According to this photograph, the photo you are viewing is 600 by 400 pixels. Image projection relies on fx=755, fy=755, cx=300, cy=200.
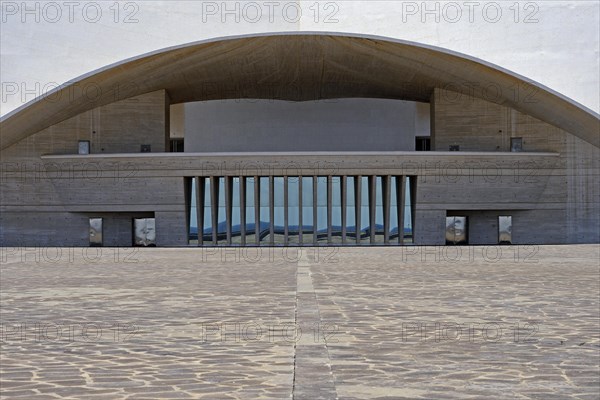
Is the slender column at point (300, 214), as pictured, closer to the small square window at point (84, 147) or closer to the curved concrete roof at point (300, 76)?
the curved concrete roof at point (300, 76)

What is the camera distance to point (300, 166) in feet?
96.4

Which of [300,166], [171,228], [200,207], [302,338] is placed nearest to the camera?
[302,338]

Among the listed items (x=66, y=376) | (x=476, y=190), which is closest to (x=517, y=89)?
(x=476, y=190)

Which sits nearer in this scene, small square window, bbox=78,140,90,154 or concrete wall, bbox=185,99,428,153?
small square window, bbox=78,140,90,154

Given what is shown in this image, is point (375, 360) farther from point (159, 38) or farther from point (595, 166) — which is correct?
point (595, 166)

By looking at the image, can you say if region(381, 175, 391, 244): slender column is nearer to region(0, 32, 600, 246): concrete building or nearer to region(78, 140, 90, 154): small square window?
region(0, 32, 600, 246): concrete building

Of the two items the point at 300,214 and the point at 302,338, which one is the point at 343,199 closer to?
the point at 300,214

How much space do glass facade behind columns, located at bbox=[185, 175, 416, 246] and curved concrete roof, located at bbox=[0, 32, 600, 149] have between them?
4.15 m

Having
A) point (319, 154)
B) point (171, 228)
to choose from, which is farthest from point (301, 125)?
point (171, 228)

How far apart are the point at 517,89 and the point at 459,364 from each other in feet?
80.3

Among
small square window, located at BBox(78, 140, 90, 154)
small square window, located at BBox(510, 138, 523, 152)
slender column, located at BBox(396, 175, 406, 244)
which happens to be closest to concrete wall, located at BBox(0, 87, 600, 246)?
small square window, located at BBox(510, 138, 523, 152)

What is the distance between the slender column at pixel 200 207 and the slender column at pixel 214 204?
463 mm

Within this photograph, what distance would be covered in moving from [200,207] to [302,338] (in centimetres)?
2503

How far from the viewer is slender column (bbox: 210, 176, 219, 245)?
30.7 meters
